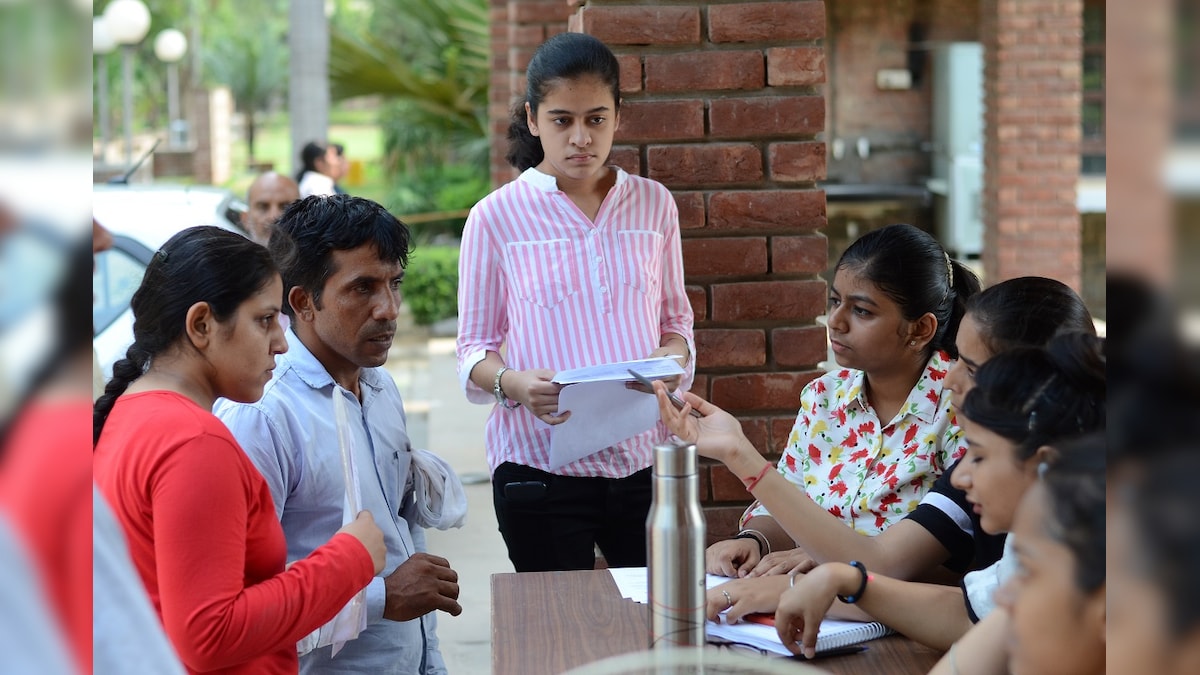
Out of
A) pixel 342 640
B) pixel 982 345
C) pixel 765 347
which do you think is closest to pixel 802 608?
pixel 982 345

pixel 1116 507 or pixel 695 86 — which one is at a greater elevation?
pixel 695 86

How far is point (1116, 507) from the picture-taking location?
0.57 m

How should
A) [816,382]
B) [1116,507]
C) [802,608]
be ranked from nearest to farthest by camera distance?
[1116,507] < [802,608] < [816,382]

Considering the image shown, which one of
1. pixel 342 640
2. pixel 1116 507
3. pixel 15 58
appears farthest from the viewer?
pixel 342 640

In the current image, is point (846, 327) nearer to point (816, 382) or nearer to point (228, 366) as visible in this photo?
point (816, 382)

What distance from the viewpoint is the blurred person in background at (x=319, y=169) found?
26.4 feet

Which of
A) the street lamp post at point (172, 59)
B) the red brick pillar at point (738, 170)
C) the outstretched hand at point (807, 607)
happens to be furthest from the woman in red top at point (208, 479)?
the street lamp post at point (172, 59)

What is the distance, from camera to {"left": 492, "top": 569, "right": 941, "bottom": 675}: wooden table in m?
1.71

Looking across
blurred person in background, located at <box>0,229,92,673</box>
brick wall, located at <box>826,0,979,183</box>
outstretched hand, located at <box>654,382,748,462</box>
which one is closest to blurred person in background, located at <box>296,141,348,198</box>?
outstretched hand, located at <box>654,382,748,462</box>

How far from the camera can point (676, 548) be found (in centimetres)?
147

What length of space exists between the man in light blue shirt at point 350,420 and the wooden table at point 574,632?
6.9 inches

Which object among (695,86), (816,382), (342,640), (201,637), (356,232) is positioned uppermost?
(695,86)

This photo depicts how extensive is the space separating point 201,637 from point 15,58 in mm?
1293

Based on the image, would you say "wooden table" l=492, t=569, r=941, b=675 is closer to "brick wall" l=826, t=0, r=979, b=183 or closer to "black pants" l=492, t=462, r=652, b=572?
"black pants" l=492, t=462, r=652, b=572
